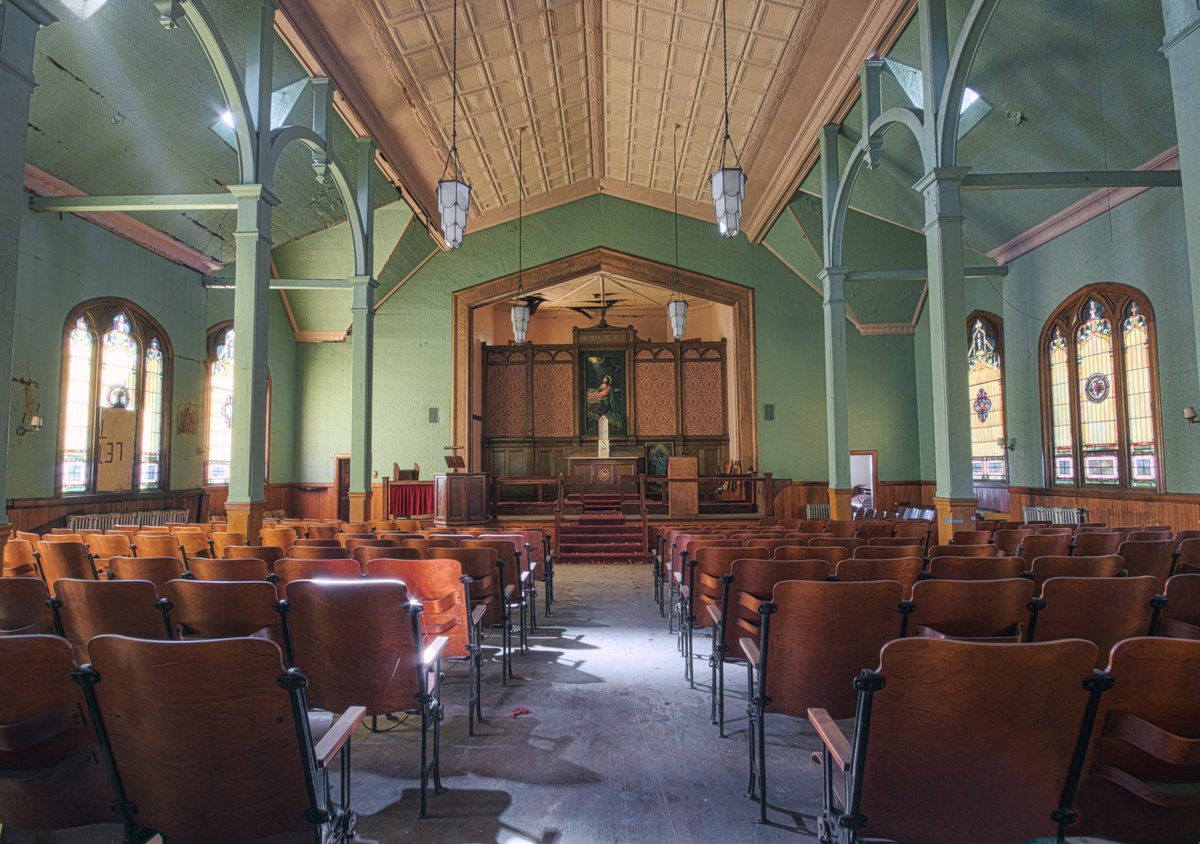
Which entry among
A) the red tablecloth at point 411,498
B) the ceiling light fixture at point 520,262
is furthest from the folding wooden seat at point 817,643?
the red tablecloth at point 411,498

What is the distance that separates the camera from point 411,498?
12750 millimetres

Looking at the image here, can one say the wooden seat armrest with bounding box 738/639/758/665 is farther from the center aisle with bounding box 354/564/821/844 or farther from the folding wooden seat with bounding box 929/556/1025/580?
the folding wooden seat with bounding box 929/556/1025/580

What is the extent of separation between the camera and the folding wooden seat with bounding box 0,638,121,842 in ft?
5.00

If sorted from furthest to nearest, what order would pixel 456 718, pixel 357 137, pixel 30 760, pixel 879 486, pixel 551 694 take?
1. pixel 879 486
2. pixel 357 137
3. pixel 551 694
4. pixel 456 718
5. pixel 30 760

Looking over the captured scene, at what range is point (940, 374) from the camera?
6.32 metres

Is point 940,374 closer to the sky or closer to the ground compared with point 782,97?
closer to the ground

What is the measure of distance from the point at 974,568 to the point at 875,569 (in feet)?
1.45

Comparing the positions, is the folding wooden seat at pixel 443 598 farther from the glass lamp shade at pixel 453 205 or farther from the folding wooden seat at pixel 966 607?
the glass lamp shade at pixel 453 205

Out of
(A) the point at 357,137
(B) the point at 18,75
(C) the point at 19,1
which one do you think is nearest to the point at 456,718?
(B) the point at 18,75

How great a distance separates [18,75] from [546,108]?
335 inches

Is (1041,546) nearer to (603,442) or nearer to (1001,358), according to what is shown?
(1001,358)

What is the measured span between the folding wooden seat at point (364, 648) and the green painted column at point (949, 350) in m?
5.45

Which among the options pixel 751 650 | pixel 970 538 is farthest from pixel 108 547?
pixel 970 538

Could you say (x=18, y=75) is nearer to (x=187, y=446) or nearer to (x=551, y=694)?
(x=551, y=694)
